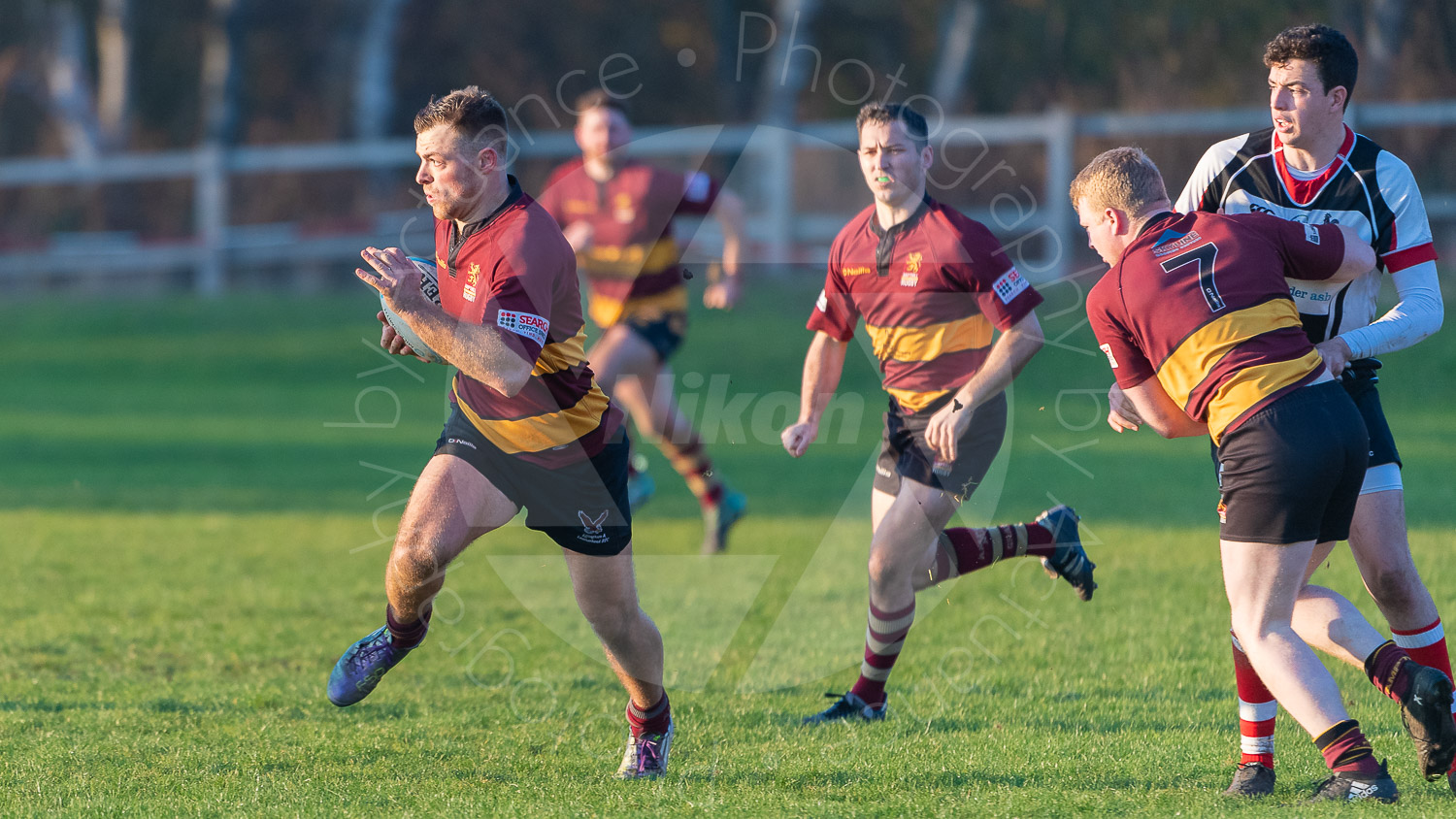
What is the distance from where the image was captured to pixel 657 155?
21.1 metres

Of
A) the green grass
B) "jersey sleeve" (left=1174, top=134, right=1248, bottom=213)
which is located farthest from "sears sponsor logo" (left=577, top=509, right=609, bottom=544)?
"jersey sleeve" (left=1174, top=134, right=1248, bottom=213)

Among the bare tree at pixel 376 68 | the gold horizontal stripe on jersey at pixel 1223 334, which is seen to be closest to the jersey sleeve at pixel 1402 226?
the gold horizontal stripe on jersey at pixel 1223 334

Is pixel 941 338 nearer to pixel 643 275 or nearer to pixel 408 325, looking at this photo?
pixel 408 325

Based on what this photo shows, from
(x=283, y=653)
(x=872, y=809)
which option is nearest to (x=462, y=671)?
(x=283, y=653)

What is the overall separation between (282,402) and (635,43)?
56.7ft

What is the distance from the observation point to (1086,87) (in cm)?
2214

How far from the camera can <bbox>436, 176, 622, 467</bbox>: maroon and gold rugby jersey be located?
4129 millimetres

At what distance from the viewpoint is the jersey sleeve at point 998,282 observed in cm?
498

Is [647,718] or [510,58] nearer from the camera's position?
[647,718]

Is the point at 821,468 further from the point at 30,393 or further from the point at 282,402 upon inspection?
the point at 30,393

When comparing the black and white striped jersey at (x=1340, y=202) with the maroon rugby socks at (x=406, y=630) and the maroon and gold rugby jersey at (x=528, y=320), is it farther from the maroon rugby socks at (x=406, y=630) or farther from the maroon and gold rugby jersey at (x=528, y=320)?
the maroon rugby socks at (x=406, y=630)

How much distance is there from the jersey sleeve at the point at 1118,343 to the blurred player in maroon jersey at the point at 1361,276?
549 mm

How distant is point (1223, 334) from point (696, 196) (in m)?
5.61

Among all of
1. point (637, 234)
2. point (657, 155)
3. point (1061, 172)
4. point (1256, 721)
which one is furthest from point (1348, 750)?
point (657, 155)
